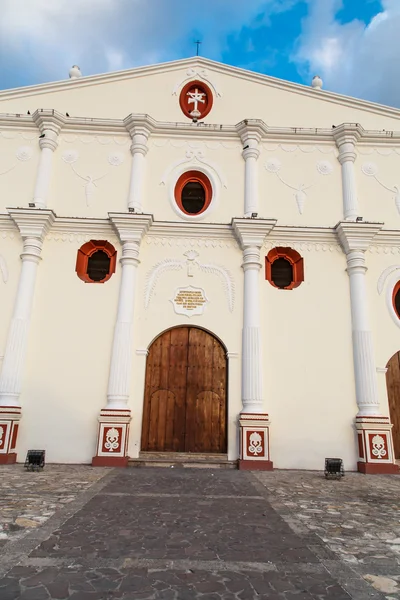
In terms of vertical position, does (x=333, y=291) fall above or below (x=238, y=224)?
below

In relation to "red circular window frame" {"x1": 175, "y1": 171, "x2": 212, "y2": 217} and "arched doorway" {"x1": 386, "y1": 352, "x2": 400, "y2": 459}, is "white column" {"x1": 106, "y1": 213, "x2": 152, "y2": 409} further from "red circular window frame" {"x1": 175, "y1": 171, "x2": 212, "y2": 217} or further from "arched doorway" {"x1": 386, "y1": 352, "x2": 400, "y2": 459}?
"arched doorway" {"x1": 386, "y1": 352, "x2": 400, "y2": 459}

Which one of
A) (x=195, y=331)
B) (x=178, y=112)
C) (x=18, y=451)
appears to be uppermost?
(x=178, y=112)

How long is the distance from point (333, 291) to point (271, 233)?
2116 mm

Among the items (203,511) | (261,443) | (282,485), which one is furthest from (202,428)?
(203,511)

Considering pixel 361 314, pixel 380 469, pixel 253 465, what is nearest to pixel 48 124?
pixel 361 314

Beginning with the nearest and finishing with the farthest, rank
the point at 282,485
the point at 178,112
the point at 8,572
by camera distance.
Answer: the point at 8,572, the point at 282,485, the point at 178,112

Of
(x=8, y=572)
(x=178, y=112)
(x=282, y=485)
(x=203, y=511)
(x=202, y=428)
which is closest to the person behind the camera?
Result: (x=8, y=572)

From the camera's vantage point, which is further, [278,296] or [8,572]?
[278,296]

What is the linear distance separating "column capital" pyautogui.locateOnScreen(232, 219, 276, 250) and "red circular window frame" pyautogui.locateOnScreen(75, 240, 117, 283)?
315 cm

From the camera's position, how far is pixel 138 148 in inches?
442

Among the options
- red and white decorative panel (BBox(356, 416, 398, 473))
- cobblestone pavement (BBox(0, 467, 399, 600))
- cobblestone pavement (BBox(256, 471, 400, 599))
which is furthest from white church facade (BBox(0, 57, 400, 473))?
cobblestone pavement (BBox(0, 467, 399, 600))

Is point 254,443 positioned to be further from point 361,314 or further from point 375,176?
point 375,176

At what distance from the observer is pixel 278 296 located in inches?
408

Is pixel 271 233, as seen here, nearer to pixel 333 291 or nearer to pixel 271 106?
pixel 333 291
